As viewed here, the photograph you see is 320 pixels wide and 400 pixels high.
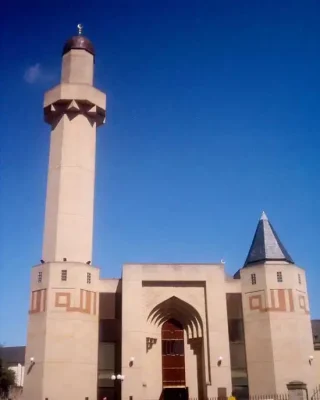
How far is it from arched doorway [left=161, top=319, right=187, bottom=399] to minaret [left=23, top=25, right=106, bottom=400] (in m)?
5.80

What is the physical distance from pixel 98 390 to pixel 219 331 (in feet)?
32.2

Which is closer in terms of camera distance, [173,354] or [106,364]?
[106,364]

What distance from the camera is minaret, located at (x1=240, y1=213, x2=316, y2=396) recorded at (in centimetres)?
3372

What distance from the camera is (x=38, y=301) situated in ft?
112

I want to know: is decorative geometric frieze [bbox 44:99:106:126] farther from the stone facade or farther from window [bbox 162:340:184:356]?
window [bbox 162:340:184:356]

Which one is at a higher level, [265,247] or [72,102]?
[72,102]

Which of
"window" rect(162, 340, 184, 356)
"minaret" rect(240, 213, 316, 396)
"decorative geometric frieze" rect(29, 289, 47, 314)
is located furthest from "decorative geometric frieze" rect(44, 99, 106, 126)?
"window" rect(162, 340, 184, 356)

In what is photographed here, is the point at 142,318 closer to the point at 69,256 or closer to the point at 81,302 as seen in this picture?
the point at 81,302

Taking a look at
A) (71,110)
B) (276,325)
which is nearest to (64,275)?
(71,110)

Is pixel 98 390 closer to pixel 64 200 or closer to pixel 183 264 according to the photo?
pixel 183 264

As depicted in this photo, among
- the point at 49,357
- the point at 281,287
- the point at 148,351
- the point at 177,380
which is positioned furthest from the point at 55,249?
the point at 281,287

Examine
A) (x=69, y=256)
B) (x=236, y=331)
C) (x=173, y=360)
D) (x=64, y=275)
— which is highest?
(x=69, y=256)

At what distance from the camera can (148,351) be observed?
3628 cm

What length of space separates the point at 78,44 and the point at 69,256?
19554 mm
